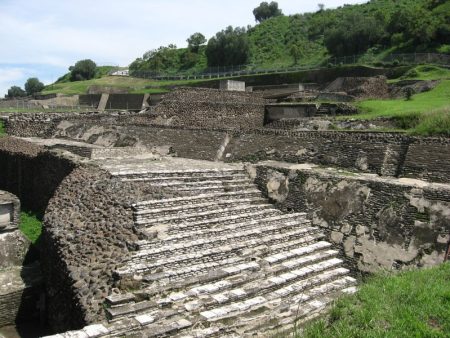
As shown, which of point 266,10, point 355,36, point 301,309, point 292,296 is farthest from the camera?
point 266,10

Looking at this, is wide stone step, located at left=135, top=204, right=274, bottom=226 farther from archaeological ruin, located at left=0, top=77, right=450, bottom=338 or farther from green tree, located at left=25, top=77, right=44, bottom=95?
green tree, located at left=25, top=77, right=44, bottom=95

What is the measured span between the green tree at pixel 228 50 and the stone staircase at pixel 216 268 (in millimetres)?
39659

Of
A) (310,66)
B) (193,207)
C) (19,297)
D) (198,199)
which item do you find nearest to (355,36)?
(310,66)

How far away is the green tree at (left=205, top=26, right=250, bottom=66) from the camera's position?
4872cm

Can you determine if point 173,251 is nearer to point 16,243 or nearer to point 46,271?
point 46,271

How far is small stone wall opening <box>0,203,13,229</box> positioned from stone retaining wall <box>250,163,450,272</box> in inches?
239

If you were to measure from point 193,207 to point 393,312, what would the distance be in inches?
200

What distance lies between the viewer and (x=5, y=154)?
1570 cm

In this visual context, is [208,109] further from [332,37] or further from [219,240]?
[332,37]

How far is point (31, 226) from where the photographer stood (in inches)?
489

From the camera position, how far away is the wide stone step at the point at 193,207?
345 inches

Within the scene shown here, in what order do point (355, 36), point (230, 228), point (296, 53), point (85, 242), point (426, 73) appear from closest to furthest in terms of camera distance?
1. point (85, 242)
2. point (230, 228)
3. point (426, 73)
4. point (355, 36)
5. point (296, 53)

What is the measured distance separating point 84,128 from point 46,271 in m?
12.2

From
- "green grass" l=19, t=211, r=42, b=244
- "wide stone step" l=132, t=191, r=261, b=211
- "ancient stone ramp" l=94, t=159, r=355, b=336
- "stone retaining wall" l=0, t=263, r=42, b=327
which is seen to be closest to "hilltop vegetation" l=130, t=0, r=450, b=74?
"wide stone step" l=132, t=191, r=261, b=211
